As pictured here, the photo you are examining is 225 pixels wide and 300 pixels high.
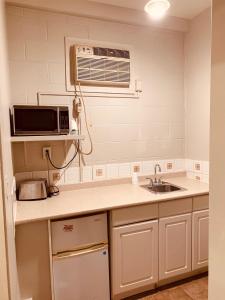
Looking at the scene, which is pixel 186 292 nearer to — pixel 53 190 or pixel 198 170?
pixel 198 170

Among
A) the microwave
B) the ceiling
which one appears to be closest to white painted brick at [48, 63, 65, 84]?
the microwave

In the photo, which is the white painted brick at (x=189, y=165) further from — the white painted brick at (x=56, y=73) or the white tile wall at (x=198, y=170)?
the white painted brick at (x=56, y=73)

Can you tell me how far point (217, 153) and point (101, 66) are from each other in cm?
185

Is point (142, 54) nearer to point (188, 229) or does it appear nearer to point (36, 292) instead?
point (188, 229)

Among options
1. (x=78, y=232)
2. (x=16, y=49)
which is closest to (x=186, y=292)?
(x=78, y=232)

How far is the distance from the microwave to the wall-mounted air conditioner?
487mm

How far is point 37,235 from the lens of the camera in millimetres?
1637

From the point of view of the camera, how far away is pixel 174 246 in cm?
204

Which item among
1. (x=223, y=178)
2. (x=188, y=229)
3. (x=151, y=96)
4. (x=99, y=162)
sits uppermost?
(x=151, y=96)

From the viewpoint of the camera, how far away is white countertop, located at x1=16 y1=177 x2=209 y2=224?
1.65 m

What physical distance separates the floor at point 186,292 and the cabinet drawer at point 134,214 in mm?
709

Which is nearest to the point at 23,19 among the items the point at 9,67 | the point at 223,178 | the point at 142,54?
the point at 9,67

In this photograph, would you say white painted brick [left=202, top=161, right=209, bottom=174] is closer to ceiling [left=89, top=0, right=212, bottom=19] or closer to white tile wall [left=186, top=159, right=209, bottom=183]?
white tile wall [left=186, top=159, right=209, bottom=183]

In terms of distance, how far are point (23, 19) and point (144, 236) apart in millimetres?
2220
